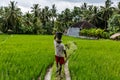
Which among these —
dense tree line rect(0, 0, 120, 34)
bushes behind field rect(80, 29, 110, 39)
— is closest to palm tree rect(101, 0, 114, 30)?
dense tree line rect(0, 0, 120, 34)

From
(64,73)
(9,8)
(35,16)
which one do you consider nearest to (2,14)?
(9,8)

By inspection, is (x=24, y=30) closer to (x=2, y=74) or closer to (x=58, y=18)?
(x=58, y=18)

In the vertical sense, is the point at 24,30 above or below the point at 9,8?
below

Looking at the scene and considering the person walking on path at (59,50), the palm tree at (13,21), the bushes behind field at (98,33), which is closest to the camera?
the person walking on path at (59,50)

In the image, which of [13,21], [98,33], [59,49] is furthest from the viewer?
[13,21]

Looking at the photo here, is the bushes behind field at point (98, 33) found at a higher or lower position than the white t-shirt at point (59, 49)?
lower

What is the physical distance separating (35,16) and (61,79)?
61244 mm

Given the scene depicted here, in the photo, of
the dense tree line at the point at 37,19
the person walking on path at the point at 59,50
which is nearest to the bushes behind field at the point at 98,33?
the dense tree line at the point at 37,19

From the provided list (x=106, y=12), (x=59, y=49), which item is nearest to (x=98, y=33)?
(x=106, y=12)

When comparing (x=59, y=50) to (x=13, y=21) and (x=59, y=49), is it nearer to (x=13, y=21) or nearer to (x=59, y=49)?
(x=59, y=49)

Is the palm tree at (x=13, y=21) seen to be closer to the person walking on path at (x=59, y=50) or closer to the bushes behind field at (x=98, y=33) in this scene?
the bushes behind field at (x=98, y=33)

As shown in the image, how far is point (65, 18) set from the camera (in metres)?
75.2

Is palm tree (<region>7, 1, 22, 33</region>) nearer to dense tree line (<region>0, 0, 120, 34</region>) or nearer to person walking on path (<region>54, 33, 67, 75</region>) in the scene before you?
dense tree line (<region>0, 0, 120, 34</region>)

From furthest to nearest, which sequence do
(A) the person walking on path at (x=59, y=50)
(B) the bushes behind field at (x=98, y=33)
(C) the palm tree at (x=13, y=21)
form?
(C) the palm tree at (x=13, y=21) → (B) the bushes behind field at (x=98, y=33) → (A) the person walking on path at (x=59, y=50)
